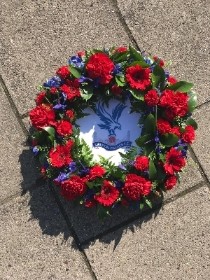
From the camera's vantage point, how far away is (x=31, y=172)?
3.39 m

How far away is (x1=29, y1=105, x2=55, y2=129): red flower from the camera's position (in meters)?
3.14

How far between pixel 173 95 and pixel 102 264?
103cm

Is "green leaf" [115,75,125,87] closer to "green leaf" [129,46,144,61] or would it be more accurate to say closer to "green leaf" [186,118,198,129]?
"green leaf" [129,46,144,61]

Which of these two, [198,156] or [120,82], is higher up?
[120,82]

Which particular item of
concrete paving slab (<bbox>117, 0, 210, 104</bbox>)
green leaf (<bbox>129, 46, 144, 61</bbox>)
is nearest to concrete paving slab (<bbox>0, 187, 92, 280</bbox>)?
green leaf (<bbox>129, 46, 144, 61</bbox>)

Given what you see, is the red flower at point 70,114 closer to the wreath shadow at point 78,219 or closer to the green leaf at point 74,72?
the green leaf at point 74,72

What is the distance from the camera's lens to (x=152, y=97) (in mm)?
3105

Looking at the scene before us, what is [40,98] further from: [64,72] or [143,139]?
[143,139]

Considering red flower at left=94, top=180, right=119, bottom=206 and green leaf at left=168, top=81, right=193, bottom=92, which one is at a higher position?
green leaf at left=168, top=81, right=193, bottom=92

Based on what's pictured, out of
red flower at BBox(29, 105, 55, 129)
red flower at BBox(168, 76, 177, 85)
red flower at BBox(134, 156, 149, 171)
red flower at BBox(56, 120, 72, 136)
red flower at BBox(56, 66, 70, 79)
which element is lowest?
red flower at BBox(134, 156, 149, 171)

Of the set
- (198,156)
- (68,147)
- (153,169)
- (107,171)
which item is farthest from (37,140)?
(198,156)

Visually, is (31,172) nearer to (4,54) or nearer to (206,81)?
(4,54)

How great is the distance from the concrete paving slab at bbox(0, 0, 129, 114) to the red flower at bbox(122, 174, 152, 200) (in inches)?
29.7

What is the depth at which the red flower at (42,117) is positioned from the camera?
10.3 feet
